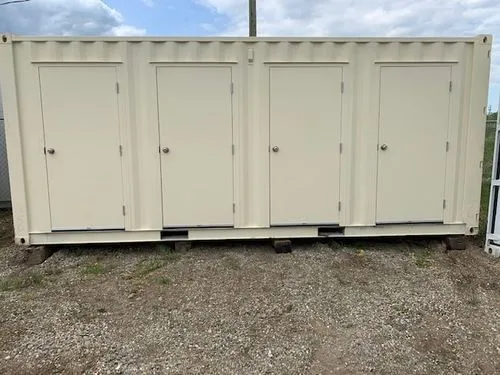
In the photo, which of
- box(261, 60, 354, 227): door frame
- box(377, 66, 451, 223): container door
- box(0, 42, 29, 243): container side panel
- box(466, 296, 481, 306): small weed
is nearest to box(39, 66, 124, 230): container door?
box(0, 42, 29, 243): container side panel

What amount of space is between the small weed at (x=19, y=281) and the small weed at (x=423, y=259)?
3828 mm

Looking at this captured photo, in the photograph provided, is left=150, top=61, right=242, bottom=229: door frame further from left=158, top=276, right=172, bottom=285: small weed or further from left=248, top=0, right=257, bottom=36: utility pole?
→ left=248, top=0, right=257, bottom=36: utility pole

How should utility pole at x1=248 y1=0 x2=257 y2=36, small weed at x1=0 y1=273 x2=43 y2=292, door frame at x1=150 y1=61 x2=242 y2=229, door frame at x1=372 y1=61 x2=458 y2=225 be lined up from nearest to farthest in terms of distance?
small weed at x1=0 y1=273 x2=43 y2=292
door frame at x1=150 y1=61 x2=242 y2=229
door frame at x1=372 y1=61 x2=458 y2=225
utility pole at x1=248 y1=0 x2=257 y2=36

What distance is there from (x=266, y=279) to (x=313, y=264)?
0.61 metres

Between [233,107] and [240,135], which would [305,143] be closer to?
[240,135]

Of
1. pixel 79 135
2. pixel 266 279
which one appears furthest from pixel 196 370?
pixel 79 135

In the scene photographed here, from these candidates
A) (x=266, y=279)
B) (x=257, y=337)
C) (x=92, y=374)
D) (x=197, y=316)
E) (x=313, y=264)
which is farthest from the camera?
(x=313, y=264)

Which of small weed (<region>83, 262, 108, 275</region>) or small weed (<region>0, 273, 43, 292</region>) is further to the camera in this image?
small weed (<region>83, 262, 108, 275</region>)

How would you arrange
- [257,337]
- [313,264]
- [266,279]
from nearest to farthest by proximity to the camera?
[257,337] < [266,279] < [313,264]

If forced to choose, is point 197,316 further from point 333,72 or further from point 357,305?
point 333,72

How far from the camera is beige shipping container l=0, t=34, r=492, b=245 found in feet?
13.5

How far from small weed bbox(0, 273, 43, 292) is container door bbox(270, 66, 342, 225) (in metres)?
2.45

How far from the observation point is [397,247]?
4.64 metres

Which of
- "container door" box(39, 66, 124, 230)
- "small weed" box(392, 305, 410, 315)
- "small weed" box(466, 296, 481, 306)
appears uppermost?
"container door" box(39, 66, 124, 230)
